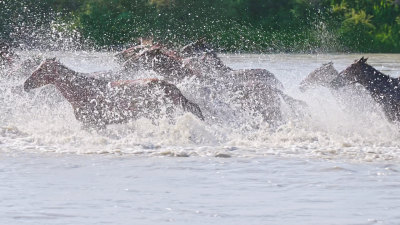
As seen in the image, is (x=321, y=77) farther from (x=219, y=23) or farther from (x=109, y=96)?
(x=219, y=23)

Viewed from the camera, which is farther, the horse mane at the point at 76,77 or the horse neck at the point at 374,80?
the horse neck at the point at 374,80

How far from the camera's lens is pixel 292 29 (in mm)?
41812

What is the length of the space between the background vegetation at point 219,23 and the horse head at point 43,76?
2594cm

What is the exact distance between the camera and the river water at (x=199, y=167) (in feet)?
29.9

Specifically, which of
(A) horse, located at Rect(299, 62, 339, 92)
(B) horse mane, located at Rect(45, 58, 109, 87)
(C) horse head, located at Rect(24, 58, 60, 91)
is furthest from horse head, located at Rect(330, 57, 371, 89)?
(C) horse head, located at Rect(24, 58, 60, 91)

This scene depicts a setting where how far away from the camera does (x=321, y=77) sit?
51.6 ft

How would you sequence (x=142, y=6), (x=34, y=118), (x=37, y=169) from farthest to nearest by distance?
1. (x=142, y=6)
2. (x=34, y=118)
3. (x=37, y=169)

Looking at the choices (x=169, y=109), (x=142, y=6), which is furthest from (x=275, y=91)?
(x=142, y=6)

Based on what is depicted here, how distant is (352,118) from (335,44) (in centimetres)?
2589

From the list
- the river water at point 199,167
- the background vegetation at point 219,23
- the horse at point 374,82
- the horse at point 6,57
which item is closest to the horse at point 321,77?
the river water at point 199,167

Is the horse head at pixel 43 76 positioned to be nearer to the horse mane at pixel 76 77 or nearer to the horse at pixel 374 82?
the horse mane at pixel 76 77

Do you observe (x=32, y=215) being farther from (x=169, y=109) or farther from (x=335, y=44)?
(x=335, y=44)

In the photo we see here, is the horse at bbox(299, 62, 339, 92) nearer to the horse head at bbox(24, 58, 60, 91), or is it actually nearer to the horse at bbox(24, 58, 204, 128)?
the horse at bbox(24, 58, 204, 128)

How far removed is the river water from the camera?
9113mm
